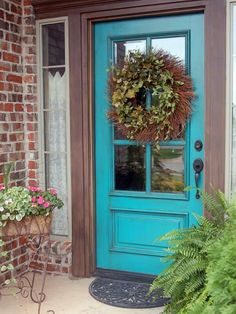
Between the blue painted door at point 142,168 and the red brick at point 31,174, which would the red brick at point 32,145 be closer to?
the red brick at point 31,174

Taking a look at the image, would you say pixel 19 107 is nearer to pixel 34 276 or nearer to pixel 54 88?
pixel 54 88

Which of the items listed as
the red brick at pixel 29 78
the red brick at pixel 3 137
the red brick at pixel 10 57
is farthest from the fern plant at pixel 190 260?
the red brick at pixel 10 57

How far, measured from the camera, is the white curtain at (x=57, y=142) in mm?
3371

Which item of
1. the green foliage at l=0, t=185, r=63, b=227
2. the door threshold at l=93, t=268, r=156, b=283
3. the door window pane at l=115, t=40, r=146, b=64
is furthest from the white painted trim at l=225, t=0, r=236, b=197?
the green foliage at l=0, t=185, r=63, b=227

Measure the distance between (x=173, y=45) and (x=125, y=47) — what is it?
37 cm

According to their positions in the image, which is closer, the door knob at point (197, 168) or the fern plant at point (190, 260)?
the fern plant at point (190, 260)

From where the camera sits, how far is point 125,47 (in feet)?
10.4

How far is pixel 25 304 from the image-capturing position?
292 cm

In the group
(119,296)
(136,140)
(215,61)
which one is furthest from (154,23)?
(119,296)

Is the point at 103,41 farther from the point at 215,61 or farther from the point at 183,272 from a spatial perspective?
the point at 183,272

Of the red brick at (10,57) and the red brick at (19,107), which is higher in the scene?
the red brick at (10,57)

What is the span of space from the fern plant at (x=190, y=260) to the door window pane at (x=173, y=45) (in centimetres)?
105

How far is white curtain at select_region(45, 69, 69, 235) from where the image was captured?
3.37 m

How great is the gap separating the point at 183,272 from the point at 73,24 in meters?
1.97
